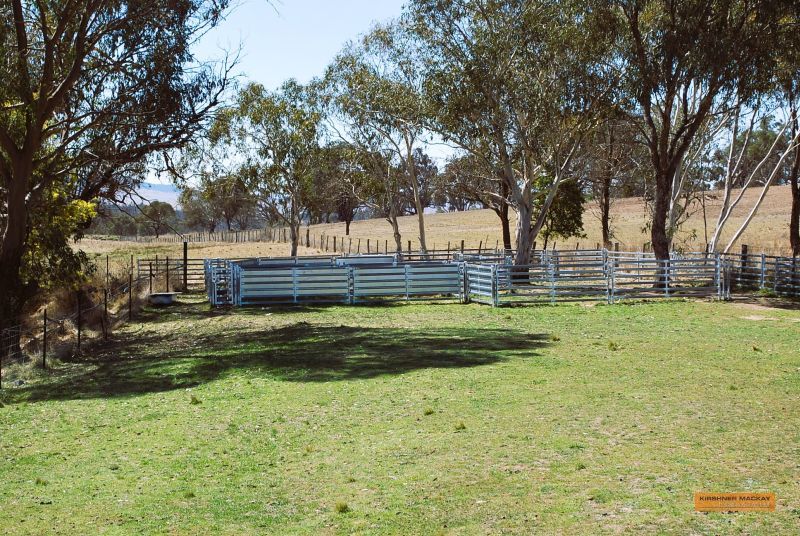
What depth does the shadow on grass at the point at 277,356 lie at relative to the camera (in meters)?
14.2

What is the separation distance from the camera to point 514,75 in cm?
3353

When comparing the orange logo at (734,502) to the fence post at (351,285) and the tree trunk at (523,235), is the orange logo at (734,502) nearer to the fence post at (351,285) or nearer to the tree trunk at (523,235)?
the fence post at (351,285)

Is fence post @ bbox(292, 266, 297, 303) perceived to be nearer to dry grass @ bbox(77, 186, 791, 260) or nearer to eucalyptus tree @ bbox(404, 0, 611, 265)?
eucalyptus tree @ bbox(404, 0, 611, 265)

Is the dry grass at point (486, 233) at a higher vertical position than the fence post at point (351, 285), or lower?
higher

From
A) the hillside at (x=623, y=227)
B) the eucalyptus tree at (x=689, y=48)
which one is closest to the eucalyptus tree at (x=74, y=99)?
the eucalyptus tree at (x=689, y=48)

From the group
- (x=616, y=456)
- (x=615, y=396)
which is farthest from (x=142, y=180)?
(x=616, y=456)

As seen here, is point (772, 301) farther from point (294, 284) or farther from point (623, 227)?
point (623, 227)

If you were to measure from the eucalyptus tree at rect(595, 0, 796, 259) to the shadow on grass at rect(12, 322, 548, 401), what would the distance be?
14169 mm

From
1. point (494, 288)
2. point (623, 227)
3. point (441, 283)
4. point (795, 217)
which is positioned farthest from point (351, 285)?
point (623, 227)

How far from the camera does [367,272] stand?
2850 centimetres

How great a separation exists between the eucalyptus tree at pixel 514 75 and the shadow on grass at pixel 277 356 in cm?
1490

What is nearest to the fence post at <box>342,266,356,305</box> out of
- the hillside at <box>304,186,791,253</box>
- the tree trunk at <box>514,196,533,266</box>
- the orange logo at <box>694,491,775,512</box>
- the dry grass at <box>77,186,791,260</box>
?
the tree trunk at <box>514,196,533,266</box>

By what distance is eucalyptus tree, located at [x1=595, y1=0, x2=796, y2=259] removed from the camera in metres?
28.7

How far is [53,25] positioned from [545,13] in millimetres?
18161
